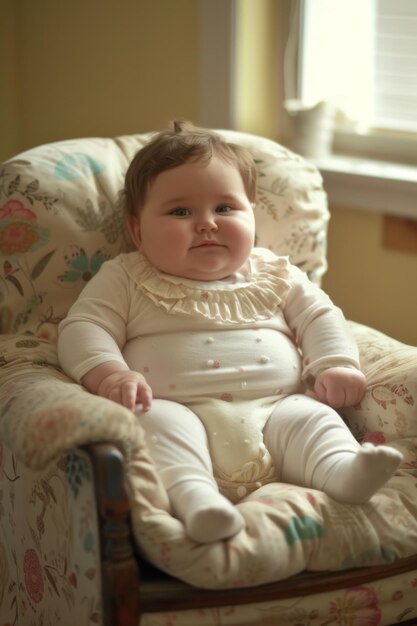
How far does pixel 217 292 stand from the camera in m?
1.69

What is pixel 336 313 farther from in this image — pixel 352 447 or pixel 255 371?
pixel 352 447

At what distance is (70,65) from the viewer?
8.77 feet

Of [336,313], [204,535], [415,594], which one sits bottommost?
[415,594]

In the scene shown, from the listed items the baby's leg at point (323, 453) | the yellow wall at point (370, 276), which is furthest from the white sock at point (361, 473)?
the yellow wall at point (370, 276)

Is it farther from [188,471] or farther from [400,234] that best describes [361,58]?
[188,471]

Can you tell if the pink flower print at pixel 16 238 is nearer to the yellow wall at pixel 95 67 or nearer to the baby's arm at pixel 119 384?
the baby's arm at pixel 119 384

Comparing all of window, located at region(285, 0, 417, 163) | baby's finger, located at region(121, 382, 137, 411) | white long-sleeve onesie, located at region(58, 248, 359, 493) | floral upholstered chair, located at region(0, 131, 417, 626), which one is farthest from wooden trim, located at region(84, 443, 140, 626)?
window, located at region(285, 0, 417, 163)

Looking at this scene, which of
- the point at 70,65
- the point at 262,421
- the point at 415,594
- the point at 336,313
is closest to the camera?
the point at 415,594

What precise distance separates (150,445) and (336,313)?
455 mm

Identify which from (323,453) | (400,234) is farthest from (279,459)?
(400,234)

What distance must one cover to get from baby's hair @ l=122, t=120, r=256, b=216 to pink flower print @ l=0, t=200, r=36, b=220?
18cm

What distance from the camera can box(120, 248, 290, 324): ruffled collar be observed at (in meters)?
1.67

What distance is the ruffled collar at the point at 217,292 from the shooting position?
167 centimetres

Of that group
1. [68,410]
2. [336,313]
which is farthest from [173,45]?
[68,410]
